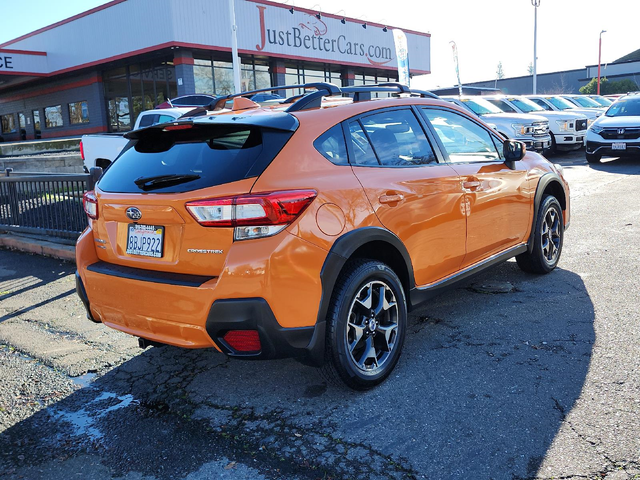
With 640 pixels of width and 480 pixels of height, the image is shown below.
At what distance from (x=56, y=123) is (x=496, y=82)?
5143cm

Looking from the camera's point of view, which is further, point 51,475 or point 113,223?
point 113,223

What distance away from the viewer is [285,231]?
2969mm

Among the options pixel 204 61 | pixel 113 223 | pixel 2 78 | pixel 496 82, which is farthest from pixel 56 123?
pixel 496 82

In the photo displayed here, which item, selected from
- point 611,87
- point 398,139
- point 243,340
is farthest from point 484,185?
point 611,87

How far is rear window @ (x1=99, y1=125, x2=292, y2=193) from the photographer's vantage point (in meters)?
3.08

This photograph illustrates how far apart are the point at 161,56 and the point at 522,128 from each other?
59.6 feet

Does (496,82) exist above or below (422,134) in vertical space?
above

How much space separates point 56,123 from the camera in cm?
3422

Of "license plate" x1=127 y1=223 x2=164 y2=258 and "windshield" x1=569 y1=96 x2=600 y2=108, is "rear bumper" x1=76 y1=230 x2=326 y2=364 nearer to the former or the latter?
"license plate" x1=127 y1=223 x2=164 y2=258

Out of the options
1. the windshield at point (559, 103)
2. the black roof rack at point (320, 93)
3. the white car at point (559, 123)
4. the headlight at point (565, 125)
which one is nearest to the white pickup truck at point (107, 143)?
the black roof rack at point (320, 93)

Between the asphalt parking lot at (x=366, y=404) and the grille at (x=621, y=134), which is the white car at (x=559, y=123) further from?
the asphalt parking lot at (x=366, y=404)

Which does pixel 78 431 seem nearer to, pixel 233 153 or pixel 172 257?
pixel 172 257

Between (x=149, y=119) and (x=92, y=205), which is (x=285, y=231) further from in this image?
(x=149, y=119)

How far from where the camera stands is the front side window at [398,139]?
3.76m
